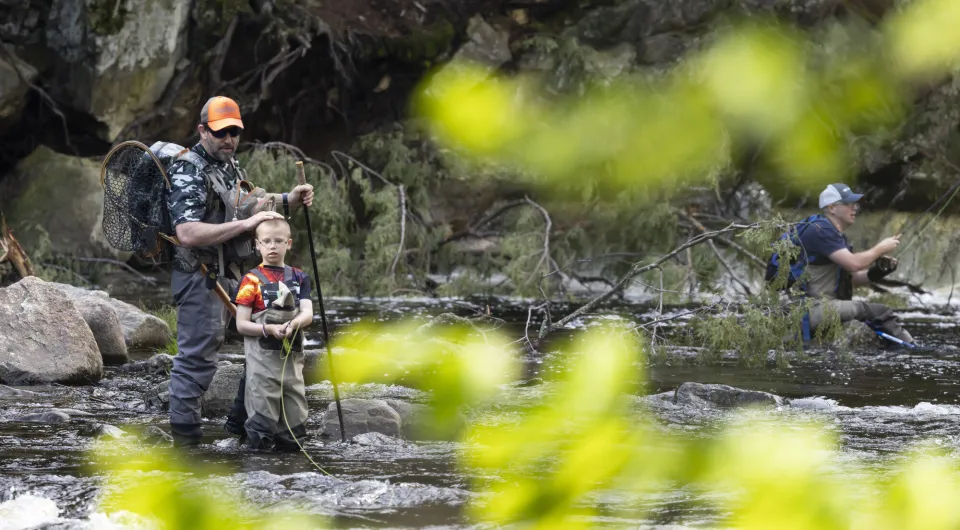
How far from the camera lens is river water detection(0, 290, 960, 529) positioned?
12.6 ft

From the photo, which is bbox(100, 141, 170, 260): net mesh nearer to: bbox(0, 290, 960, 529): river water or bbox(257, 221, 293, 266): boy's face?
bbox(257, 221, 293, 266): boy's face

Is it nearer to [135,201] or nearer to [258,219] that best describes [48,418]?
[135,201]

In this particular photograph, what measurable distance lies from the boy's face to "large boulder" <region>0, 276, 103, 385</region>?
2.56 meters

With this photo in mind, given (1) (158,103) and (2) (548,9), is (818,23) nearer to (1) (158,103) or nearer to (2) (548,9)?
(2) (548,9)

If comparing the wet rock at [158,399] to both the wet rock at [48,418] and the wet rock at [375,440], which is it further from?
the wet rock at [375,440]

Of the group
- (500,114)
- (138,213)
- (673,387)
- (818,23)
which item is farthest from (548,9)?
(500,114)

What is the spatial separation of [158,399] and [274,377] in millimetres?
1474

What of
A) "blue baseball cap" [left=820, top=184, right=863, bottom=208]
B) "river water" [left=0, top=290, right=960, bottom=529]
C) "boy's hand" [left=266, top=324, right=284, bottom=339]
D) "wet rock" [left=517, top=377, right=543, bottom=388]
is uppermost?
"blue baseball cap" [left=820, top=184, right=863, bottom=208]

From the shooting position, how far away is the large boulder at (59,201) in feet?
44.0

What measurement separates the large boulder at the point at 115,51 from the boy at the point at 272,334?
913cm

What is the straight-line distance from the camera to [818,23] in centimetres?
1378

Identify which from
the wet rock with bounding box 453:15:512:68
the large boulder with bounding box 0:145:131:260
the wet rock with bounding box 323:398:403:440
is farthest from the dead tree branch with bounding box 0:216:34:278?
the wet rock with bounding box 453:15:512:68

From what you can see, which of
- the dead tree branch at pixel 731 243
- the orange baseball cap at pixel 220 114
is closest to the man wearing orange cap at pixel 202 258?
the orange baseball cap at pixel 220 114

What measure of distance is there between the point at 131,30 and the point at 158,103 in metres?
0.90
